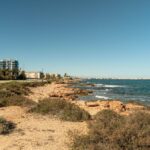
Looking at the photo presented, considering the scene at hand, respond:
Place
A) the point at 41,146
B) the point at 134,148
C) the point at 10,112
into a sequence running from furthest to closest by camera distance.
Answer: the point at 10,112
the point at 41,146
the point at 134,148

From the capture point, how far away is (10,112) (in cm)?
1666

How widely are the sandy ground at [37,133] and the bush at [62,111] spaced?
738mm

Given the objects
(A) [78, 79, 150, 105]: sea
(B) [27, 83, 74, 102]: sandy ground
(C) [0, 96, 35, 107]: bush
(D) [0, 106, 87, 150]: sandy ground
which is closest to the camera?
(D) [0, 106, 87, 150]: sandy ground

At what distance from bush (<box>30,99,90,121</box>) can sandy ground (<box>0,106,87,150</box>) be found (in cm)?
74

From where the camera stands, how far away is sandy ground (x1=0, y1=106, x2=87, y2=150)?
980 cm

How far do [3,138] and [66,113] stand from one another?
209 inches

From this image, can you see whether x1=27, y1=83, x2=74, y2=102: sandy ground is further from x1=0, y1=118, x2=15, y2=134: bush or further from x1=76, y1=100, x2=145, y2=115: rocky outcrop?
x1=0, y1=118, x2=15, y2=134: bush

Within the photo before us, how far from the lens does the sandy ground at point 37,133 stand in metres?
9.80

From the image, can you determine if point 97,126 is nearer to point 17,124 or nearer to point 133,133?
point 133,133

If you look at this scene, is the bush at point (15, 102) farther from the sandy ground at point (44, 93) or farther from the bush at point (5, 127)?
the sandy ground at point (44, 93)

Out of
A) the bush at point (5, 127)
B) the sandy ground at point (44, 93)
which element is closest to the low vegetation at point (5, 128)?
the bush at point (5, 127)

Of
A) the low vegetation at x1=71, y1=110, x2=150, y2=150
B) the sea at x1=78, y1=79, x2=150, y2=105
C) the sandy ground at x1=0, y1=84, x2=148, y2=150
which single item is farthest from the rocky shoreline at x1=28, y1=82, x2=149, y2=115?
the low vegetation at x1=71, y1=110, x2=150, y2=150

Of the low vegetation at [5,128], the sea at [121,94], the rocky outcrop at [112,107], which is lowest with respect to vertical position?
the sea at [121,94]

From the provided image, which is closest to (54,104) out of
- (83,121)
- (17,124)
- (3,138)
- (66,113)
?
(66,113)
